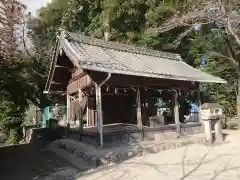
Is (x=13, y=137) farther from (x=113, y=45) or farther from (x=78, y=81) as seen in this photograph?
(x=113, y=45)

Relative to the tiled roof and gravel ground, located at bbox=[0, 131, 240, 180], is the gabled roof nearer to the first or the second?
the tiled roof

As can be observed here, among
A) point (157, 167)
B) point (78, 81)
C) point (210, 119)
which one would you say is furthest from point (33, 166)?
point (210, 119)

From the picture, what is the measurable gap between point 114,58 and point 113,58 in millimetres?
126

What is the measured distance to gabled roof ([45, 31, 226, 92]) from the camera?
1032cm

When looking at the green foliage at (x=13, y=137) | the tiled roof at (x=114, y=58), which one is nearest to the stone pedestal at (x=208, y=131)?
the tiled roof at (x=114, y=58)

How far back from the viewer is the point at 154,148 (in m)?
10.2

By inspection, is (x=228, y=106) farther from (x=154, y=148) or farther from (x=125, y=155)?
(x=125, y=155)

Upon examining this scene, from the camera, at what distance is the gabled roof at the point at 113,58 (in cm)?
1032

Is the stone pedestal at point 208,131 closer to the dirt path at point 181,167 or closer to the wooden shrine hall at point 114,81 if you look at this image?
the dirt path at point 181,167

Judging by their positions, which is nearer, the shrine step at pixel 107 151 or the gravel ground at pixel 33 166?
the gravel ground at pixel 33 166

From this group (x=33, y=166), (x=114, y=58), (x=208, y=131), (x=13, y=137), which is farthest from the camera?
(x=13, y=137)

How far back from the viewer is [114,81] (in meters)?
11.6

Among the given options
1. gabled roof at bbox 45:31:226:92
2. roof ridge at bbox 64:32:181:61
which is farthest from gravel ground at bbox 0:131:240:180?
roof ridge at bbox 64:32:181:61

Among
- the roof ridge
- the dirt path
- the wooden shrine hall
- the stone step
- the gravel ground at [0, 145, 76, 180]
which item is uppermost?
the roof ridge
